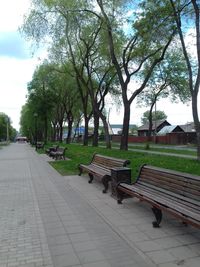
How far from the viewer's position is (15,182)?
11.7 meters

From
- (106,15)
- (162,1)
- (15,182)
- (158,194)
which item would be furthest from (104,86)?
(158,194)

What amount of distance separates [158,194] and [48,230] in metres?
2.10

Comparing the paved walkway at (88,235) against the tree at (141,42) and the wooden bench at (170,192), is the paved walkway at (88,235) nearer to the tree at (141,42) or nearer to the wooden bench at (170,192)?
the wooden bench at (170,192)

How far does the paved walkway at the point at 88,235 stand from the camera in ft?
14.4

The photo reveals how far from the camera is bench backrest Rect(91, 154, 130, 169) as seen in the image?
8881 mm

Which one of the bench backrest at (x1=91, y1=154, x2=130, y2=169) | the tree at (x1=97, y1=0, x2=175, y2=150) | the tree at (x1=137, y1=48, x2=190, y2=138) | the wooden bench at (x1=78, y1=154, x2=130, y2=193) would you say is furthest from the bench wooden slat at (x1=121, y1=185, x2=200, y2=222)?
the tree at (x1=137, y1=48, x2=190, y2=138)

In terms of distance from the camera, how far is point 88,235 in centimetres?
540

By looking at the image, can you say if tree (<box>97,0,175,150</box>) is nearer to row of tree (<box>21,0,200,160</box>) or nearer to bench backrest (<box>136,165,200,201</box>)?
row of tree (<box>21,0,200,160</box>)

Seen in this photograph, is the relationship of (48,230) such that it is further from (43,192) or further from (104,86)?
(104,86)

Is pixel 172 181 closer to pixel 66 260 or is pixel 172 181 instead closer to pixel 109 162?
pixel 66 260

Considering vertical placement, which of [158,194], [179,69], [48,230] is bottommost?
[48,230]

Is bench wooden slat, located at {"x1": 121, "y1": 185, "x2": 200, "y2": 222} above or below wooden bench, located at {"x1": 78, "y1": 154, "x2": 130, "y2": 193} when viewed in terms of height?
below

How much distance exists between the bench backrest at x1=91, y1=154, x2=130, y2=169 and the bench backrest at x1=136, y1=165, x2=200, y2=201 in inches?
52.8

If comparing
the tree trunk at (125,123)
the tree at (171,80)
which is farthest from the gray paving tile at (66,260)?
the tree at (171,80)
